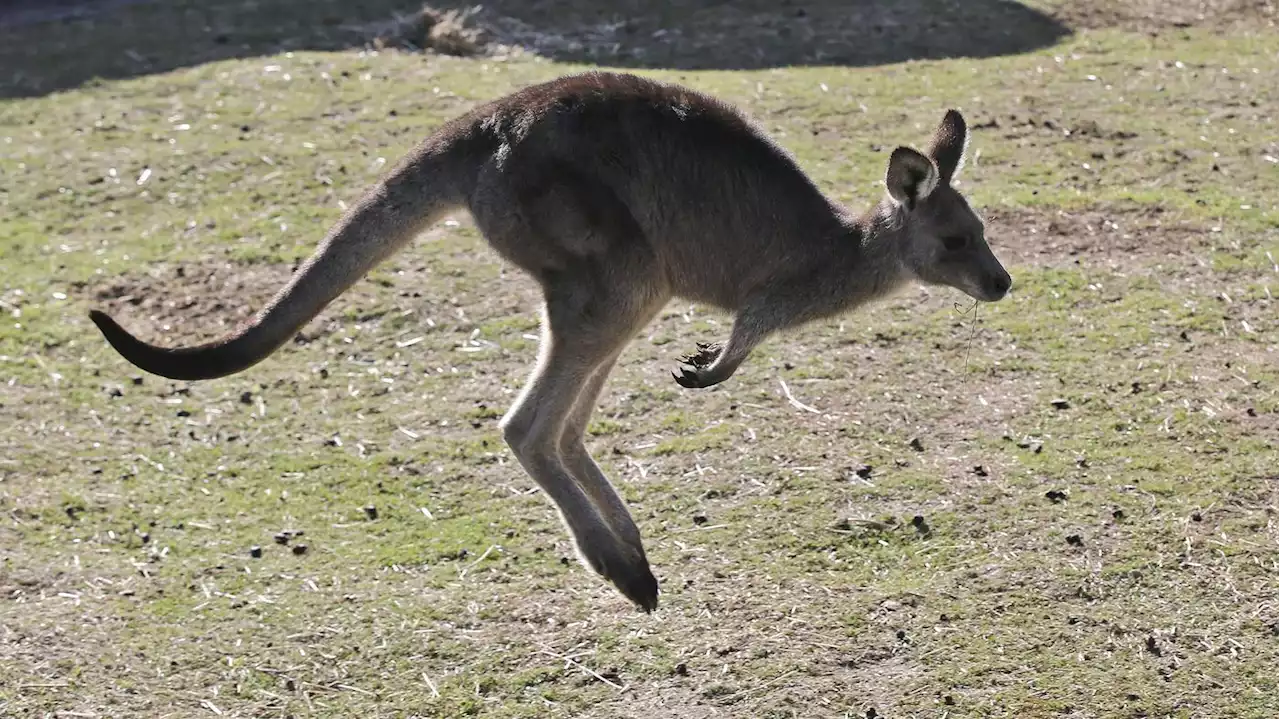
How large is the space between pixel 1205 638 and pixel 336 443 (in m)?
3.21

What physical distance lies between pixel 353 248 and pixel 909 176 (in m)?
1.53

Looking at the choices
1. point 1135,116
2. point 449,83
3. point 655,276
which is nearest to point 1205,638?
point 655,276

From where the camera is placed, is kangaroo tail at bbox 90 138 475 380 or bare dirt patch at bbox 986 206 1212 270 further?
bare dirt patch at bbox 986 206 1212 270

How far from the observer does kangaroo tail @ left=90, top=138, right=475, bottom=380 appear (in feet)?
13.1

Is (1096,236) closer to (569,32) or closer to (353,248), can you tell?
(569,32)

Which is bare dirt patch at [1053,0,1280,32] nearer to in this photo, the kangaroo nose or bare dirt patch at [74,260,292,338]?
bare dirt patch at [74,260,292,338]

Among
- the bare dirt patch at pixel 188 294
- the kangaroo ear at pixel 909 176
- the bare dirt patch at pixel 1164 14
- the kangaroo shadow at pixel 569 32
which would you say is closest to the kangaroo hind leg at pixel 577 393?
the kangaroo ear at pixel 909 176

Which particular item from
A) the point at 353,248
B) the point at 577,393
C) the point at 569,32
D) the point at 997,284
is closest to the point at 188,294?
the point at 353,248

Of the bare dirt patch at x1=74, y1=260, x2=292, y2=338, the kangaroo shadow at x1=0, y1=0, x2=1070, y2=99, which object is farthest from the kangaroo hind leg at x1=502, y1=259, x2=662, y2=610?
the kangaroo shadow at x1=0, y1=0, x2=1070, y2=99

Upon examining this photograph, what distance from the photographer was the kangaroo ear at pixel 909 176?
4355 millimetres

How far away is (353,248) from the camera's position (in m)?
4.30

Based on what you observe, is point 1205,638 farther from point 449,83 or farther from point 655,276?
point 449,83

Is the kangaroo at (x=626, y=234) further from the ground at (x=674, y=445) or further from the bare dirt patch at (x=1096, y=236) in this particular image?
the bare dirt patch at (x=1096, y=236)

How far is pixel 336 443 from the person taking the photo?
20.2 ft
